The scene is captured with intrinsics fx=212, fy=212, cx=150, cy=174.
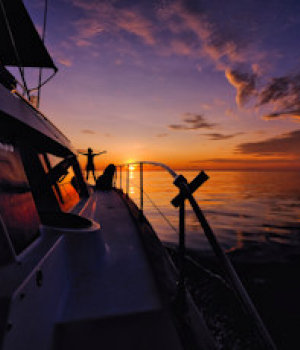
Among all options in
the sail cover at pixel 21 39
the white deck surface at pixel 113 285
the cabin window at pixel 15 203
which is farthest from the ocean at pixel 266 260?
the sail cover at pixel 21 39

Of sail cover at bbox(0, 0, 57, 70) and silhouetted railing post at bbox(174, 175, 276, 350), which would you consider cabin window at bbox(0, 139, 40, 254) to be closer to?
silhouetted railing post at bbox(174, 175, 276, 350)

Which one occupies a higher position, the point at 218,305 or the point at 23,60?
the point at 23,60

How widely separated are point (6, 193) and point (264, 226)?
1370 centimetres

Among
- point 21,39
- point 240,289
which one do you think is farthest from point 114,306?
point 21,39

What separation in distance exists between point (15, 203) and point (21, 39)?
4.86 metres

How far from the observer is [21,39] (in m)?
4.95

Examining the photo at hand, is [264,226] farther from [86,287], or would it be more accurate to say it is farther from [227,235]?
[86,287]

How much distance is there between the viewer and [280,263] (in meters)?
6.74

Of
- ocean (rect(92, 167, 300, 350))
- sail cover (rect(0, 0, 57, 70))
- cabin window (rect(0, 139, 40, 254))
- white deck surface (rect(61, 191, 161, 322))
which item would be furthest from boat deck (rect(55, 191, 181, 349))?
sail cover (rect(0, 0, 57, 70))

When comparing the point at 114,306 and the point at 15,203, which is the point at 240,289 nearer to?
the point at 114,306

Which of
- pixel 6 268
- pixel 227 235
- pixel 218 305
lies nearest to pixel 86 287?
pixel 6 268

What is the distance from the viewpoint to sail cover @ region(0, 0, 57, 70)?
427 centimetres

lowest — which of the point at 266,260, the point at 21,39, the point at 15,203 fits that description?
the point at 266,260

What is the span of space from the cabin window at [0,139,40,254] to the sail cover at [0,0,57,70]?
2.78 m
